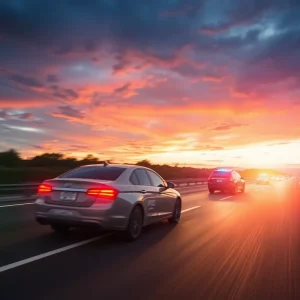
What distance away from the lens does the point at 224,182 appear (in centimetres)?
2812

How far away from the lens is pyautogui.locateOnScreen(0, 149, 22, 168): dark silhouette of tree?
119 feet

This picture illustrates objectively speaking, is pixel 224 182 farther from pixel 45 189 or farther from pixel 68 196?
pixel 68 196

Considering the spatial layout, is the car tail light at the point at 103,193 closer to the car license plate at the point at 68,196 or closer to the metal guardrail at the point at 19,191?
the car license plate at the point at 68,196

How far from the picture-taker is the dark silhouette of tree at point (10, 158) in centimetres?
3612

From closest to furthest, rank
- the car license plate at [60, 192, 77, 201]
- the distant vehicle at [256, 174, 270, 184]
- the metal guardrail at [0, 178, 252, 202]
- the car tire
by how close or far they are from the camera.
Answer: the car license plate at [60, 192, 77, 201] < the car tire < the metal guardrail at [0, 178, 252, 202] < the distant vehicle at [256, 174, 270, 184]

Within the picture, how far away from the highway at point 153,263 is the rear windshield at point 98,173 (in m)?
1.36

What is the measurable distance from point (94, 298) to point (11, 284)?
125 cm

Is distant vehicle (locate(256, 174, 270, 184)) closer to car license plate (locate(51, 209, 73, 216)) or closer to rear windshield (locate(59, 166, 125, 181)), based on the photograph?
rear windshield (locate(59, 166, 125, 181))

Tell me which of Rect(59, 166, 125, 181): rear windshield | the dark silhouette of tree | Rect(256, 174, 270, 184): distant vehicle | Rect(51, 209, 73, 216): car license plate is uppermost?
the dark silhouette of tree

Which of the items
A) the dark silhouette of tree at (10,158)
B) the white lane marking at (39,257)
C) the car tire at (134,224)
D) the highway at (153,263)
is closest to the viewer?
the highway at (153,263)

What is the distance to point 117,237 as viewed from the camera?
928 cm

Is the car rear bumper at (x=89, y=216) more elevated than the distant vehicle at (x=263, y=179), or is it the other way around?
the distant vehicle at (x=263, y=179)

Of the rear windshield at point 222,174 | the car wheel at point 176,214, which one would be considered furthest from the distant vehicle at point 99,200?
the rear windshield at point 222,174

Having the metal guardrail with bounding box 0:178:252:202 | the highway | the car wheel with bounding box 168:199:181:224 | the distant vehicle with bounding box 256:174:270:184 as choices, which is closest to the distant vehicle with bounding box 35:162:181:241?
the highway
